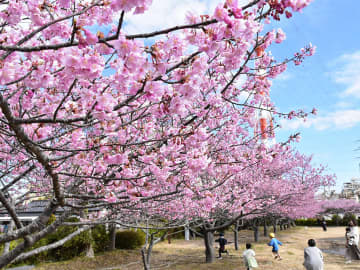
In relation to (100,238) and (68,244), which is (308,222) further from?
(68,244)

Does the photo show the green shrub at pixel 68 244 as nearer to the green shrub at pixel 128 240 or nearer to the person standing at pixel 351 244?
the green shrub at pixel 128 240

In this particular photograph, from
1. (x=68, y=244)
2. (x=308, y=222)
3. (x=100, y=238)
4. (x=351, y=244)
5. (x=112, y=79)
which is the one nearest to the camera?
(x=112, y=79)

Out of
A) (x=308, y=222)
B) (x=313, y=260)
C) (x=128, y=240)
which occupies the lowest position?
(x=308, y=222)

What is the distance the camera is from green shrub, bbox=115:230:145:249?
695 inches

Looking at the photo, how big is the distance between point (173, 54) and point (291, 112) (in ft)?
11.8

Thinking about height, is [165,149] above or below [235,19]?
below

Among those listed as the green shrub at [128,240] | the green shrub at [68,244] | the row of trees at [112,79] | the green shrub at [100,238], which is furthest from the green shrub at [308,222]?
the row of trees at [112,79]

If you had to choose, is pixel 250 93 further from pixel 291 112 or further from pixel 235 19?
pixel 235 19

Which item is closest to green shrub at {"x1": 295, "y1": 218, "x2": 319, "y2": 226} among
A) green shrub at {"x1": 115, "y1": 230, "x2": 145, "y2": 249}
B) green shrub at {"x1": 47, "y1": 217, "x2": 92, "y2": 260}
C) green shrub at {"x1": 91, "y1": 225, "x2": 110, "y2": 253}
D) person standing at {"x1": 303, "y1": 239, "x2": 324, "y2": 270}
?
green shrub at {"x1": 115, "y1": 230, "x2": 145, "y2": 249}

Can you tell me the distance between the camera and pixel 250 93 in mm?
4254

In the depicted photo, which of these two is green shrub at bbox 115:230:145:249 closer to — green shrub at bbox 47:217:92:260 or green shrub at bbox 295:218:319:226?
green shrub at bbox 47:217:92:260

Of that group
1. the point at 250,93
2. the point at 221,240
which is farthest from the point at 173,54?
the point at 221,240

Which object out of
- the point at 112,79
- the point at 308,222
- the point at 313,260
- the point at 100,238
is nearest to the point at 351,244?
the point at 313,260

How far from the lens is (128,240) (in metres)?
17.7
